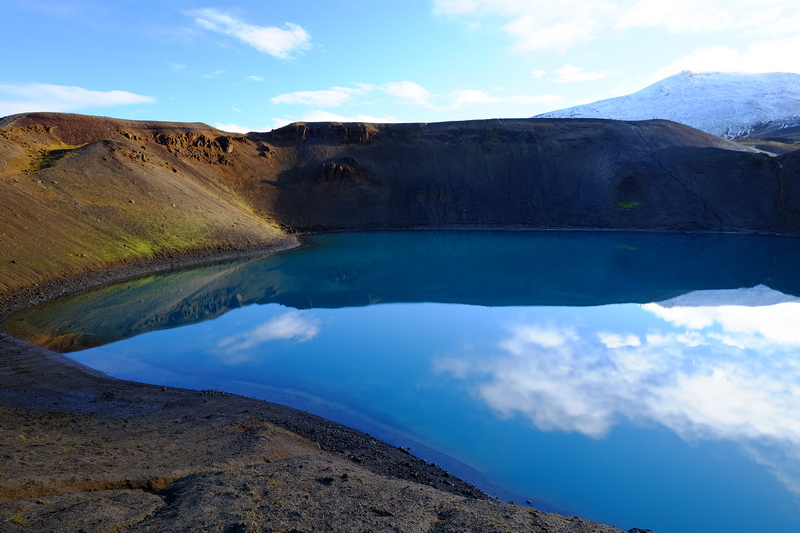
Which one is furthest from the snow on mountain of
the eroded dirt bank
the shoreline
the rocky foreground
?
the rocky foreground

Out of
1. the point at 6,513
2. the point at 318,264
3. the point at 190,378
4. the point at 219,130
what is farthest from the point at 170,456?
the point at 219,130

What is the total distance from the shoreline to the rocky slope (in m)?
21.7

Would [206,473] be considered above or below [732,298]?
above

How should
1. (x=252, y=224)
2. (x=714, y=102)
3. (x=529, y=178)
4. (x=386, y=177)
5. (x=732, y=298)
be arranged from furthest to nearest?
(x=714, y=102)
(x=529, y=178)
(x=386, y=177)
(x=252, y=224)
(x=732, y=298)

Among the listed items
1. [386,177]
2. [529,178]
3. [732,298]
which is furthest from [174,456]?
[529,178]

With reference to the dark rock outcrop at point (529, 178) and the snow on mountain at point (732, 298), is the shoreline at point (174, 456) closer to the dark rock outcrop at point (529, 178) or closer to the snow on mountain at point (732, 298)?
the snow on mountain at point (732, 298)

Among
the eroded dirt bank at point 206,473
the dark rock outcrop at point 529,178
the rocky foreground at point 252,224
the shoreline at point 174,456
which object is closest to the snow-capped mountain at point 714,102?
the dark rock outcrop at point 529,178

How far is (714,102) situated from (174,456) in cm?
15789

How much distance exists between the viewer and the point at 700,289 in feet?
96.7

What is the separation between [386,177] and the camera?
59562 mm

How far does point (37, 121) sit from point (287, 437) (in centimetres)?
5333

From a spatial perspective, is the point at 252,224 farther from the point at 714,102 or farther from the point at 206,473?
the point at 714,102

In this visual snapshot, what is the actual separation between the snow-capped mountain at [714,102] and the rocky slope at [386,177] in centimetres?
6861

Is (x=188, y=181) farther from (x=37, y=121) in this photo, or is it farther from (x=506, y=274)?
(x=506, y=274)
